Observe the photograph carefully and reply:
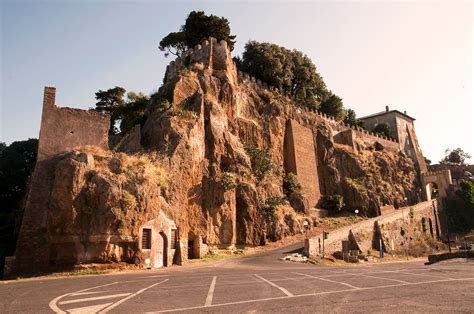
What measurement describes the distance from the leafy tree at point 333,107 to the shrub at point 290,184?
92.2 ft

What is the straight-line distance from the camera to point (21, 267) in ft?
65.8

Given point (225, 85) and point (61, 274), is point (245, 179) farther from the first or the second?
point (61, 274)

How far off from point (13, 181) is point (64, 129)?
27079mm

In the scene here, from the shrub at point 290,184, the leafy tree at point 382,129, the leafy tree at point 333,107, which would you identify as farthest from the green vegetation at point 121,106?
the leafy tree at point 382,129

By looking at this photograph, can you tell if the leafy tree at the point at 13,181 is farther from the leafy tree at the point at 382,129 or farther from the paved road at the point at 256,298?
the leafy tree at the point at 382,129

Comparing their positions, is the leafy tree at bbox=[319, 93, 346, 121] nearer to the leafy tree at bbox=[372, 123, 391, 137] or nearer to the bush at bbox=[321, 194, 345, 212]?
the leafy tree at bbox=[372, 123, 391, 137]

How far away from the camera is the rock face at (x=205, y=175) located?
20.9 m

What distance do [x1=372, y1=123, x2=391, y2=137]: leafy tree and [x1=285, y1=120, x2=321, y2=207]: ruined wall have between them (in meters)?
36.4

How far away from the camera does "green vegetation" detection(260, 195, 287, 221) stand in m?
36.5

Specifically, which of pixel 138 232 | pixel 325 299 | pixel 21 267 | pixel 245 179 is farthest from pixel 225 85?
pixel 325 299

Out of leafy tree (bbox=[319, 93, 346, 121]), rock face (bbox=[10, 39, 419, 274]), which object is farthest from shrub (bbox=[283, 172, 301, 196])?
leafy tree (bbox=[319, 93, 346, 121])

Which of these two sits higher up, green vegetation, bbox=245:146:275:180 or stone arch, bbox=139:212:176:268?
green vegetation, bbox=245:146:275:180

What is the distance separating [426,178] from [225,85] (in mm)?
51441

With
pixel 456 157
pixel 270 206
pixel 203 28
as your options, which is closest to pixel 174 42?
pixel 203 28
